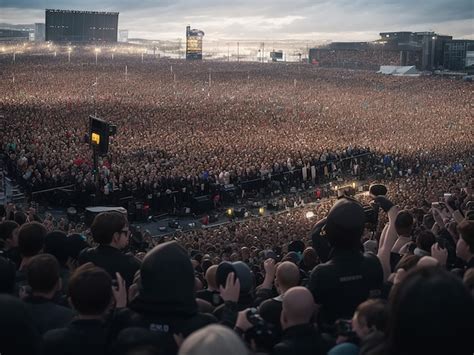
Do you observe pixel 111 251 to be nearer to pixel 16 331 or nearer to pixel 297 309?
pixel 16 331

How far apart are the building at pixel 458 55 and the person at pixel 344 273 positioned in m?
89.0

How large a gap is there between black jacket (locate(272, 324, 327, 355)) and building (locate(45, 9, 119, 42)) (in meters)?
129

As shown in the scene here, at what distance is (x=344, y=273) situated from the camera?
4238 millimetres

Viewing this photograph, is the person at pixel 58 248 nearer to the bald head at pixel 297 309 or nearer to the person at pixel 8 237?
the person at pixel 8 237

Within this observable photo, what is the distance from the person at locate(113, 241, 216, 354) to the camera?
358 centimetres

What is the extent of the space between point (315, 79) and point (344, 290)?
236 ft

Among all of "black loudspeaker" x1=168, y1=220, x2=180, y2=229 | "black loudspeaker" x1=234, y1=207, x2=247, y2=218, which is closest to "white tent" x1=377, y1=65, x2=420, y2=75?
"black loudspeaker" x1=234, y1=207, x2=247, y2=218

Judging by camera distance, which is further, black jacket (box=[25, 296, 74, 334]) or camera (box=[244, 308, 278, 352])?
black jacket (box=[25, 296, 74, 334])

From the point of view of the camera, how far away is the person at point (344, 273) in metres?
4.18

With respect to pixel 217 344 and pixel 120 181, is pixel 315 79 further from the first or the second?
pixel 217 344

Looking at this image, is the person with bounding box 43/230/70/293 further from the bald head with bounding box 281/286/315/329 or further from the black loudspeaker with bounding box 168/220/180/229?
the black loudspeaker with bounding box 168/220/180/229

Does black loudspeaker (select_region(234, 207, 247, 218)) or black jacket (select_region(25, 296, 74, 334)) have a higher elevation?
black jacket (select_region(25, 296, 74, 334))

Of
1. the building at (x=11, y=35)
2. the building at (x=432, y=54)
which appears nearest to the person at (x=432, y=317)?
the building at (x=432, y=54)

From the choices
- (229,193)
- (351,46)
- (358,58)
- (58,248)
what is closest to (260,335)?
(58,248)
